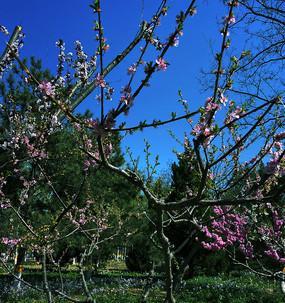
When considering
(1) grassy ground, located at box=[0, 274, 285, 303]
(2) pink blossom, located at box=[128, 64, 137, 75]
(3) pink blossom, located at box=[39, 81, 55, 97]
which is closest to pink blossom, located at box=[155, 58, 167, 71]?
(2) pink blossom, located at box=[128, 64, 137, 75]

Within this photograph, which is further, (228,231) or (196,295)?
(196,295)

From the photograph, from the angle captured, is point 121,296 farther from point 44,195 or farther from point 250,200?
point 250,200

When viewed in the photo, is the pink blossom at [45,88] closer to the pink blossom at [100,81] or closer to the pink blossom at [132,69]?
the pink blossom at [100,81]

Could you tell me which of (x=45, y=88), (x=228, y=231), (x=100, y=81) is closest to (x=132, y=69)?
(x=100, y=81)

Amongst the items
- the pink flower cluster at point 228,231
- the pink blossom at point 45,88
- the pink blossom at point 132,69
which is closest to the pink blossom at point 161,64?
the pink blossom at point 132,69

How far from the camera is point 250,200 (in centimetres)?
182

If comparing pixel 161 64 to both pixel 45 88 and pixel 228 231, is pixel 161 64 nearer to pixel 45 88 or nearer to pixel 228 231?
pixel 45 88

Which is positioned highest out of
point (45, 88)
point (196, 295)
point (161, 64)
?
point (161, 64)

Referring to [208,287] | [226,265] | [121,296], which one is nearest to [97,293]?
[121,296]

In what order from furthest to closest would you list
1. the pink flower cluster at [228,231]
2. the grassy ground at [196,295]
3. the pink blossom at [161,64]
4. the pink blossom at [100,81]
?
the grassy ground at [196,295], the pink flower cluster at [228,231], the pink blossom at [100,81], the pink blossom at [161,64]

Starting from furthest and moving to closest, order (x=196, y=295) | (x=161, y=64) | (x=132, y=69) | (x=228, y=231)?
(x=196, y=295) < (x=228, y=231) < (x=132, y=69) < (x=161, y=64)

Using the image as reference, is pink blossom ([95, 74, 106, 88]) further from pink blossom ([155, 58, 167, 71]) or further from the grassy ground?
the grassy ground

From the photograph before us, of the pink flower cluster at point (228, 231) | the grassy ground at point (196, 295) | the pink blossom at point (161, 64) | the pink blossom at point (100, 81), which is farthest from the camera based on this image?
the grassy ground at point (196, 295)

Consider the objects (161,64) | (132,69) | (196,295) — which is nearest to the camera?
(161,64)
